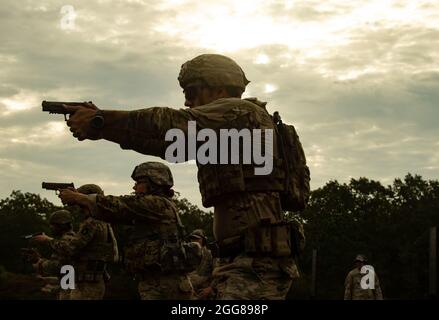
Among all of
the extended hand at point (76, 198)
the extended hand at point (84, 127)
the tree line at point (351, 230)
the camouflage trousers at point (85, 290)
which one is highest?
the tree line at point (351, 230)

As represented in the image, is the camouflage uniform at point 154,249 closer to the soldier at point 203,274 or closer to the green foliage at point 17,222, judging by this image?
the soldier at point 203,274

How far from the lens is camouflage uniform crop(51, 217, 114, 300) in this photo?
501 inches

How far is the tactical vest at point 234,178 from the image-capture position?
5121mm

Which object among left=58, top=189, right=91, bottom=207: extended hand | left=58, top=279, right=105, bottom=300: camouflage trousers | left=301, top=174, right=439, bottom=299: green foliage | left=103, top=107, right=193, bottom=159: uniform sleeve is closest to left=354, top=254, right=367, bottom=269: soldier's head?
left=58, top=279, right=105, bottom=300: camouflage trousers

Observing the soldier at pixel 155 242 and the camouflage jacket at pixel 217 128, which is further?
the soldier at pixel 155 242

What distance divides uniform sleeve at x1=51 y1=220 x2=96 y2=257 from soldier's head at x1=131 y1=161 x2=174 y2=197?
270cm

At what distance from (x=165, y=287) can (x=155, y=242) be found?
0.57 m

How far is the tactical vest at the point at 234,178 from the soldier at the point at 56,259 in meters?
8.01

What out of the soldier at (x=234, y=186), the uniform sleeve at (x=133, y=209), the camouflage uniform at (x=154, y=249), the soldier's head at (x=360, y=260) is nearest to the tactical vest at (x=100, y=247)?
the camouflage uniform at (x=154, y=249)

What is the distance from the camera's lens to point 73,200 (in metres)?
7.58
